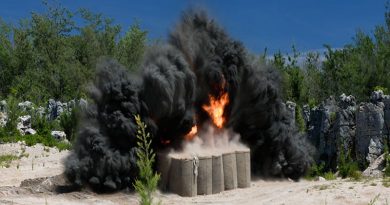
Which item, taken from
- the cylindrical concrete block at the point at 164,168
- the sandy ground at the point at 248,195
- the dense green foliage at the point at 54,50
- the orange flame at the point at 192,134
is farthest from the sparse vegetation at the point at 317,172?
the dense green foliage at the point at 54,50

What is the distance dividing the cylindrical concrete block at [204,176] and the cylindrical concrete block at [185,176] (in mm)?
151

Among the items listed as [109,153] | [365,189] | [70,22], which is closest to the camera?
[365,189]

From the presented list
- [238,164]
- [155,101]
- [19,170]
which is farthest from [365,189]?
[19,170]

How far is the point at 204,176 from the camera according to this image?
14133 mm

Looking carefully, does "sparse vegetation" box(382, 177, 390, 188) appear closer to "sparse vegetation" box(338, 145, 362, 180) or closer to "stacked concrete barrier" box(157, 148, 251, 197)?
"sparse vegetation" box(338, 145, 362, 180)

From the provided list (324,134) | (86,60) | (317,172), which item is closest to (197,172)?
(317,172)

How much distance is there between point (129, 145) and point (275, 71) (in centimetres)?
464

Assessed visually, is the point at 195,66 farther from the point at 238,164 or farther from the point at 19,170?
the point at 19,170

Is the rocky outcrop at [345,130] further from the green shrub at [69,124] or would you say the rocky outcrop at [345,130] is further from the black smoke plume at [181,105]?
the green shrub at [69,124]

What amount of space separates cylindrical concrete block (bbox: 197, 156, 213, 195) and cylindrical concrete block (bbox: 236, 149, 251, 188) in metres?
1.02

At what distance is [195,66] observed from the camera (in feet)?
50.2

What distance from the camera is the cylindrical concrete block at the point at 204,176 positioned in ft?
46.3

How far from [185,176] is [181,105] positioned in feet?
5.01

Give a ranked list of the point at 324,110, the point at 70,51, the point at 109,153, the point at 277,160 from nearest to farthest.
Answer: the point at 109,153
the point at 277,160
the point at 324,110
the point at 70,51
